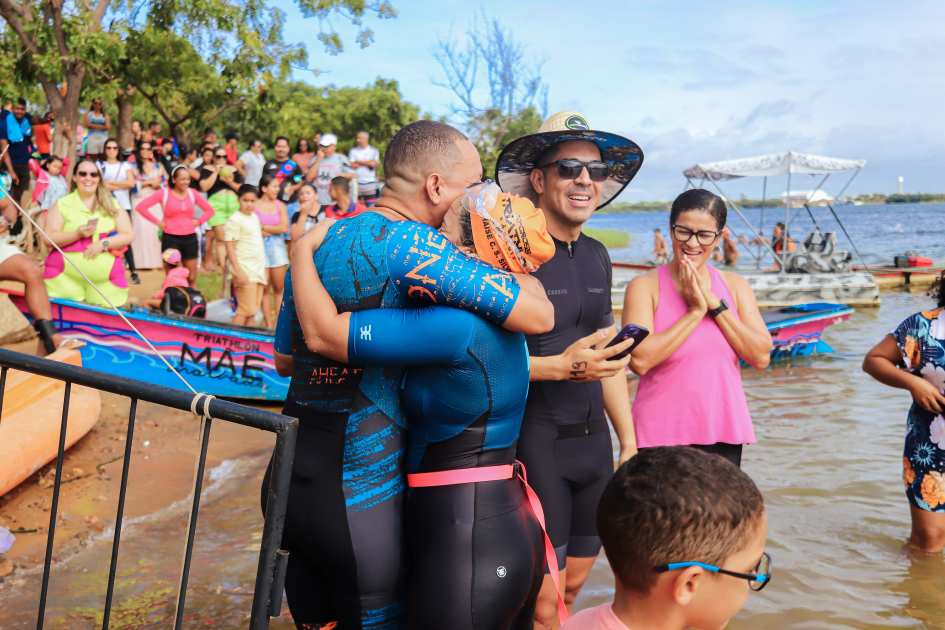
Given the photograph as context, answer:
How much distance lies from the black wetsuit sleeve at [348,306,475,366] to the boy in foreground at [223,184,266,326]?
26.5 feet

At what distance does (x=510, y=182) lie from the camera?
3768mm

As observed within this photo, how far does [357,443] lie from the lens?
2.34 m

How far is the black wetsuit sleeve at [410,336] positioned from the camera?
7.31 feet

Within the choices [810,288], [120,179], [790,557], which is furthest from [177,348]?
[810,288]

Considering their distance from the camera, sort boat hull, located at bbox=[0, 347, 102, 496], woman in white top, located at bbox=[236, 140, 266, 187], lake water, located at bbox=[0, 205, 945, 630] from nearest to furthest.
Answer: lake water, located at bbox=[0, 205, 945, 630] < boat hull, located at bbox=[0, 347, 102, 496] < woman in white top, located at bbox=[236, 140, 266, 187]

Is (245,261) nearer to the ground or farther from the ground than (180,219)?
nearer to the ground

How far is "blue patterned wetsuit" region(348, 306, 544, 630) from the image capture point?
2.25 m

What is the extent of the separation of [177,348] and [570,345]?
6.18 metres

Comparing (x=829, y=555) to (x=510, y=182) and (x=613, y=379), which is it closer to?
(x=613, y=379)

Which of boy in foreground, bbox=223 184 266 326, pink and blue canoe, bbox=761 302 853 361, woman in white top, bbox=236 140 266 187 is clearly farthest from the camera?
woman in white top, bbox=236 140 266 187

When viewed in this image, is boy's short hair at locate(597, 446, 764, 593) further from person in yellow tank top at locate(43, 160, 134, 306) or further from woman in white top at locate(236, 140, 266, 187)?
woman in white top at locate(236, 140, 266, 187)

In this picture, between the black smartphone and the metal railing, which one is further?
the black smartphone

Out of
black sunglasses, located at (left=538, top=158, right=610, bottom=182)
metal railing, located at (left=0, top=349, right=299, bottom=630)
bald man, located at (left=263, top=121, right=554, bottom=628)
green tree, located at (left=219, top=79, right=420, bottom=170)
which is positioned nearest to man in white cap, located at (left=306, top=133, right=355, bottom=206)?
black sunglasses, located at (left=538, top=158, right=610, bottom=182)

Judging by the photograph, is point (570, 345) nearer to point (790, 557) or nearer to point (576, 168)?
point (576, 168)
